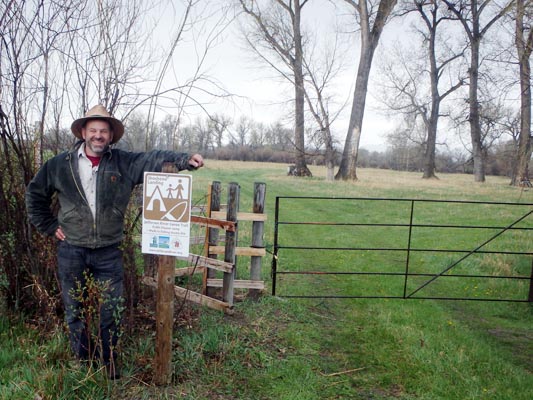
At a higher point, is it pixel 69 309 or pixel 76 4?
pixel 76 4

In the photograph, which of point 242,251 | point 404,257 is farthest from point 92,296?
point 404,257

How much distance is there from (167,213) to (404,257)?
7.32 m

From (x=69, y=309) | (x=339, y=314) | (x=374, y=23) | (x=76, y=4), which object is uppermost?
(x=374, y=23)

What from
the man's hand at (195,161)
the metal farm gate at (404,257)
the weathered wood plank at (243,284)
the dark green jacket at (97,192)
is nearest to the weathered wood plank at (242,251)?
the metal farm gate at (404,257)

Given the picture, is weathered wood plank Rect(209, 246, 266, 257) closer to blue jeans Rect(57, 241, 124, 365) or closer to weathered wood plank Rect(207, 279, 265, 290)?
weathered wood plank Rect(207, 279, 265, 290)

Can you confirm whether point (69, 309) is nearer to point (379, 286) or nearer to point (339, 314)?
point (339, 314)

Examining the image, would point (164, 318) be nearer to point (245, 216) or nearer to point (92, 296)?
point (92, 296)

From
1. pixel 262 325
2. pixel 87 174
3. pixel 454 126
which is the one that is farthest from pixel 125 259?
pixel 454 126

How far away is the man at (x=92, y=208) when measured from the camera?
12.2 ft

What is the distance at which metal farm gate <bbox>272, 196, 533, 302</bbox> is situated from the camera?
7113mm

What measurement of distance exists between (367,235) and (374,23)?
1776cm

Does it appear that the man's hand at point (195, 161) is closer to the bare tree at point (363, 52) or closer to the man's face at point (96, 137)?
the man's face at point (96, 137)

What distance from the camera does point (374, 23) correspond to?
25906 millimetres

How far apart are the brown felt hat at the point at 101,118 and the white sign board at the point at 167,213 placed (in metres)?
0.65
